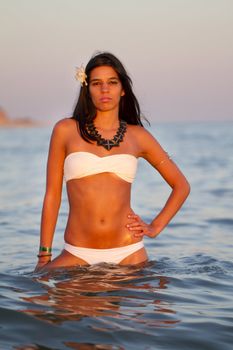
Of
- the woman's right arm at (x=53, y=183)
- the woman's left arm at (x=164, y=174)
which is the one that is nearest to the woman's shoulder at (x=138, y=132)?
the woman's left arm at (x=164, y=174)

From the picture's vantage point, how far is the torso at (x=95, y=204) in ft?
20.4

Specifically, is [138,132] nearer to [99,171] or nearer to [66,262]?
[99,171]

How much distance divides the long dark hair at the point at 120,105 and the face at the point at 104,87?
44 mm

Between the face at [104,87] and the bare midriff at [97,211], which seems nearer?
the bare midriff at [97,211]

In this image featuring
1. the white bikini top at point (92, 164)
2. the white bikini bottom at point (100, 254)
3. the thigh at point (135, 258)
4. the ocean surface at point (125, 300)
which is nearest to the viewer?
the ocean surface at point (125, 300)

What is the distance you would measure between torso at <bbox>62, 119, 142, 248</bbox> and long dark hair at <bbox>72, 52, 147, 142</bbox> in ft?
0.42

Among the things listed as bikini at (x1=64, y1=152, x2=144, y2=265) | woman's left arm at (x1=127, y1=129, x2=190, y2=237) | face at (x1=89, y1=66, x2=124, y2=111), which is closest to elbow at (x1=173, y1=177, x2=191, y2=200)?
woman's left arm at (x1=127, y1=129, x2=190, y2=237)

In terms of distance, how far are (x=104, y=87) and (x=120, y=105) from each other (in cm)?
42

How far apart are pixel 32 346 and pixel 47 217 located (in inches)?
74.9

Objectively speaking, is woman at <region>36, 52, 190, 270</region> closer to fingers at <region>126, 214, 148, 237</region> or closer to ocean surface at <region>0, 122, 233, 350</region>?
fingers at <region>126, 214, 148, 237</region>

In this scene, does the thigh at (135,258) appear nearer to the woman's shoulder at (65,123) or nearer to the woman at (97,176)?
the woman at (97,176)

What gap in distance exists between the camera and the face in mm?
6324

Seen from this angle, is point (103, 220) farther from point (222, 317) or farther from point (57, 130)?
point (222, 317)

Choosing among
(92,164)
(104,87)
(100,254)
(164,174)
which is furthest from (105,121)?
(100,254)
